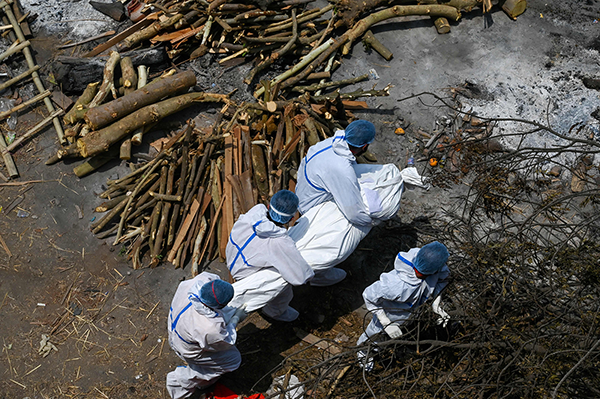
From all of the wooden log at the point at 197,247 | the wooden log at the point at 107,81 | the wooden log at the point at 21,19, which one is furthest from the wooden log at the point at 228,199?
the wooden log at the point at 21,19

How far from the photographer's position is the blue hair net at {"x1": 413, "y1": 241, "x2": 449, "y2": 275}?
4859 millimetres

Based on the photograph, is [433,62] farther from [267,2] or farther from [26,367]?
[26,367]

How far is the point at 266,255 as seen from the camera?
17.6ft

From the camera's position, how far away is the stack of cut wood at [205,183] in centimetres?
690

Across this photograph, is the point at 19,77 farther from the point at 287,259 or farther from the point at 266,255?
the point at 287,259

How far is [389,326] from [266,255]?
1565mm

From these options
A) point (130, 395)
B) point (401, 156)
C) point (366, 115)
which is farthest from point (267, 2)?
point (130, 395)

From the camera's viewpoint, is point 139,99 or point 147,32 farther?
point 147,32

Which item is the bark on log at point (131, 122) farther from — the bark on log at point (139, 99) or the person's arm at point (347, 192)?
the person's arm at point (347, 192)

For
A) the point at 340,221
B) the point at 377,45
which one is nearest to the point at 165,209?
the point at 340,221

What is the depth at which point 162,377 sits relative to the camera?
239 inches

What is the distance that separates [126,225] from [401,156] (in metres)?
4.49

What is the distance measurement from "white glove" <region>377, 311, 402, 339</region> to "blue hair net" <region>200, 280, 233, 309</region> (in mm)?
1700

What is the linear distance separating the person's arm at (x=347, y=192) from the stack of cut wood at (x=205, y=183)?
1476 millimetres
